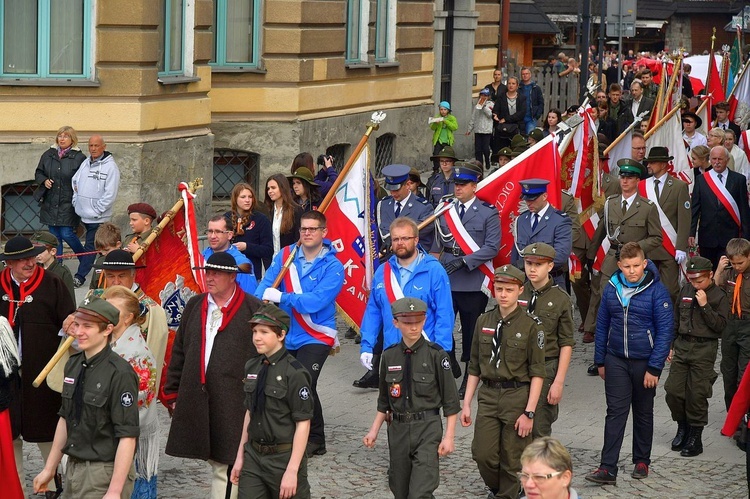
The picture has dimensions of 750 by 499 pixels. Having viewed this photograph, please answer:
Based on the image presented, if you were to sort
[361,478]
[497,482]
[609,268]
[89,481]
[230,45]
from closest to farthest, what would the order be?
[89,481] < [497,482] < [361,478] < [609,268] < [230,45]

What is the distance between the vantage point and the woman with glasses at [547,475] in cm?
534

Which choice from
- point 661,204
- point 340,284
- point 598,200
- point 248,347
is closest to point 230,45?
point 598,200

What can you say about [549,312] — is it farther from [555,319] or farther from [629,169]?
[629,169]

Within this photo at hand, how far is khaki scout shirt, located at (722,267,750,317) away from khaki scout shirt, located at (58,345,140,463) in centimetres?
490

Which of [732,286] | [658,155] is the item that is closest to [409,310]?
[732,286]

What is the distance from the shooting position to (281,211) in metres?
12.1

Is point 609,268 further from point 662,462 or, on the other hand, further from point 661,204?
point 662,462

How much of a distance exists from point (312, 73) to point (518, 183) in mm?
9414

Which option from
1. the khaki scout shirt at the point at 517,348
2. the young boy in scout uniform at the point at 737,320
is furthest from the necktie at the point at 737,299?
the khaki scout shirt at the point at 517,348

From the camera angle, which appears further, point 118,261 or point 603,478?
point 603,478

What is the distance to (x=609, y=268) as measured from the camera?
1248 cm

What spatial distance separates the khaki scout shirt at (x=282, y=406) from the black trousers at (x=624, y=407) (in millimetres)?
2773

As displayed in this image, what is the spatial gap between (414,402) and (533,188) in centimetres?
380

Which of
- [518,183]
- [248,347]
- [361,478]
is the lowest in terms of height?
[361,478]
